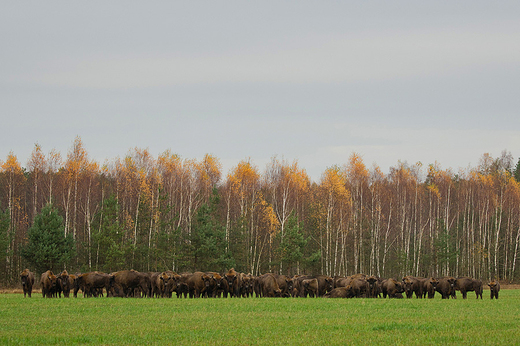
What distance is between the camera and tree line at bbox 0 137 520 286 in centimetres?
5200

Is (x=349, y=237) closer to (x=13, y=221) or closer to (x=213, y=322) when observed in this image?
(x=13, y=221)

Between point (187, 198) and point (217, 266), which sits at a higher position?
point (187, 198)

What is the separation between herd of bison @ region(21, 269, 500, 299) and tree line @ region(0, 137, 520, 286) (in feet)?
45.9

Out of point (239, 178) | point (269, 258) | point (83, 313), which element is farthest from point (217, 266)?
point (83, 313)

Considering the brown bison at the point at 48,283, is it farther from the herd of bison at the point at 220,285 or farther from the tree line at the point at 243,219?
the tree line at the point at 243,219

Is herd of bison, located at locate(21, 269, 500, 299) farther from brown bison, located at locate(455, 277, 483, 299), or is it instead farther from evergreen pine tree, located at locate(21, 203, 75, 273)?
evergreen pine tree, located at locate(21, 203, 75, 273)

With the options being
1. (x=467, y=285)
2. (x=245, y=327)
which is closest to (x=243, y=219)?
(x=467, y=285)

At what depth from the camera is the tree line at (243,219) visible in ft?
171

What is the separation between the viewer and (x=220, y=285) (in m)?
35.5

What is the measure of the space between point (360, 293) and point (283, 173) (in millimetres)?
36961

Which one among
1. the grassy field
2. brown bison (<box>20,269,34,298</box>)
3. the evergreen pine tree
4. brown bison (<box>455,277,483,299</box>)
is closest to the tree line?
the evergreen pine tree

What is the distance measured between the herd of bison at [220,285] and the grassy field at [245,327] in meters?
11.1

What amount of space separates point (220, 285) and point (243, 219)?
22809 mm

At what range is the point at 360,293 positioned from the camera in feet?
116
